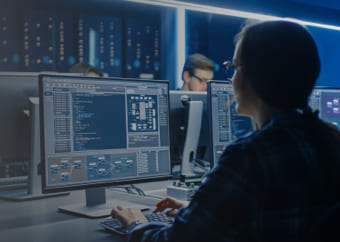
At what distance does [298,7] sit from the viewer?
4.45 metres

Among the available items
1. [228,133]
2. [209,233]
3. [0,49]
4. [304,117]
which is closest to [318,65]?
[304,117]

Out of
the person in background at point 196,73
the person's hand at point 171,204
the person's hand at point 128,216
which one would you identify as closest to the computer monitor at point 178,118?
the person's hand at point 171,204

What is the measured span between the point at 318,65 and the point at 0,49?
3.57 meters

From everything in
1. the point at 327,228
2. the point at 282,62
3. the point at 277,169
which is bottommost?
the point at 327,228

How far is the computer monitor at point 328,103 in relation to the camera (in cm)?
222

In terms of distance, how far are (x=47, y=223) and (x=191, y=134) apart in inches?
36.4

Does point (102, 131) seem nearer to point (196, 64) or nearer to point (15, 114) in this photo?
point (15, 114)

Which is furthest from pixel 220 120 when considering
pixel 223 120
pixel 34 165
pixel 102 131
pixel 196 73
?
pixel 196 73

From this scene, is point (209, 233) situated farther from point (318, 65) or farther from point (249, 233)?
point (318, 65)

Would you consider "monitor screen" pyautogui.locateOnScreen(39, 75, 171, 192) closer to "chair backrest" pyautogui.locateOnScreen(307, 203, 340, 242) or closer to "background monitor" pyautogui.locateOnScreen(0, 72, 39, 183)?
"background monitor" pyautogui.locateOnScreen(0, 72, 39, 183)

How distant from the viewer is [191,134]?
2049mm

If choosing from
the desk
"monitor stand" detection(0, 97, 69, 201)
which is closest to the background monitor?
"monitor stand" detection(0, 97, 69, 201)

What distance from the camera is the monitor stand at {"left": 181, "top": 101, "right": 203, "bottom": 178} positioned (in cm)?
203

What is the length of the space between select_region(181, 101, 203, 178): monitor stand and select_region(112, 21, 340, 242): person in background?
1.13 meters
